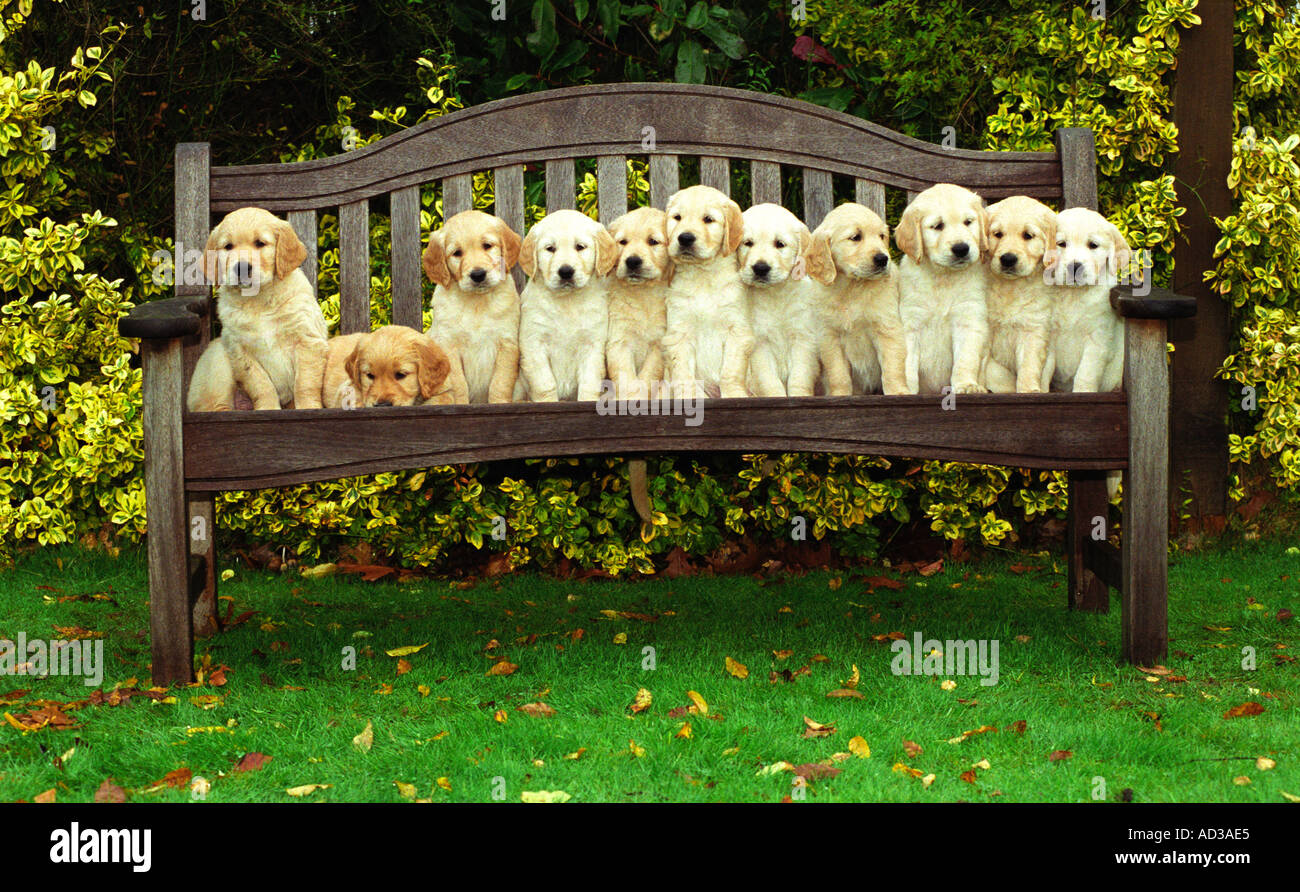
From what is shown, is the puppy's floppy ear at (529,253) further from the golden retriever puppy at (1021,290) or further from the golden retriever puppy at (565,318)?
the golden retriever puppy at (1021,290)

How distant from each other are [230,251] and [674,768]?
2.07 m

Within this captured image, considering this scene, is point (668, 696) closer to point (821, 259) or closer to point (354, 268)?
point (821, 259)

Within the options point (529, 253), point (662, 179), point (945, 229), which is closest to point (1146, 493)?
point (945, 229)

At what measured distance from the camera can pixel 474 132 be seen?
13.6 feet

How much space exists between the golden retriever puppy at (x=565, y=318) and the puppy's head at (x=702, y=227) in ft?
0.65

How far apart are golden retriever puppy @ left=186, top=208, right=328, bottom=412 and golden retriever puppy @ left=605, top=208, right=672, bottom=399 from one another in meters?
0.88

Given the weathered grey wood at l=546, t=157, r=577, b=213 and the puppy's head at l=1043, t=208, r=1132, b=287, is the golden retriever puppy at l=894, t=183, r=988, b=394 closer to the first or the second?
the puppy's head at l=1043, t=208, r=1132, b=287

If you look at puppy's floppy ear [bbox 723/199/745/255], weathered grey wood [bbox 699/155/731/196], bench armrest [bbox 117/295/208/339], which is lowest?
bench armrest [bbox 117/295/208/339]

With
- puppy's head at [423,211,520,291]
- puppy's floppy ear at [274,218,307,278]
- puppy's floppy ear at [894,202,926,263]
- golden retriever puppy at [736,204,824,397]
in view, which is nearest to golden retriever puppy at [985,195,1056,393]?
puppy's floppy ear at [894,202,926,263]

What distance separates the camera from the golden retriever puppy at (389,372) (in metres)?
3.68

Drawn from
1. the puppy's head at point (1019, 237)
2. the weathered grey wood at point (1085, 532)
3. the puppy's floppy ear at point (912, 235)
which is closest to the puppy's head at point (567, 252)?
the puppy's floppy ear at point (912, 235)

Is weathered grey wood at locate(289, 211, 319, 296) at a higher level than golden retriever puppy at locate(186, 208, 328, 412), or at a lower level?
higher

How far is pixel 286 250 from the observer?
3.82 m

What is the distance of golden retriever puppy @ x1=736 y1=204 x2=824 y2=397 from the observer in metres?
3.77
